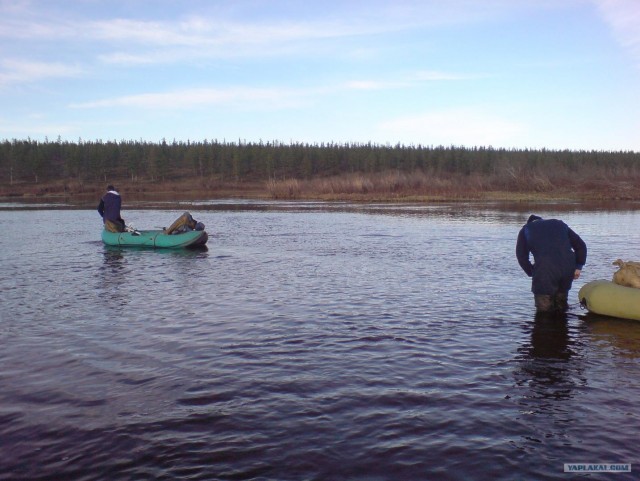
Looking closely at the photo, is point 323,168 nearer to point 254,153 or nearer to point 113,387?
point 254,153

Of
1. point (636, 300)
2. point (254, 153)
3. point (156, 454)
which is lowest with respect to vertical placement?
point (156, 454)

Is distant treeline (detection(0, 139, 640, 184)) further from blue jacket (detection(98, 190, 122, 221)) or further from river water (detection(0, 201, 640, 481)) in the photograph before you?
river water (detection(0, 201, 640, 481))

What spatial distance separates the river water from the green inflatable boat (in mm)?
5612

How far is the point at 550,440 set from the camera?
6008mm

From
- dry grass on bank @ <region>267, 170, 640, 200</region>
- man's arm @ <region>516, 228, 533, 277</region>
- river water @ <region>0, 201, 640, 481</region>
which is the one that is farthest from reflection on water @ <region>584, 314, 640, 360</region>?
dry grass on bank @ <region>267, 170, 640, 200</region>

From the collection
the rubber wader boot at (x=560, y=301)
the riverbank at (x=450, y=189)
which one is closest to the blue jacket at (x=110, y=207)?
the rubber wader boot at (x=560, y=301)

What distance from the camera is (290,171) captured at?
130 meters

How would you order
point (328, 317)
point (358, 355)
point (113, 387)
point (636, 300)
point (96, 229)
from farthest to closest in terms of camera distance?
1. point (96, 229)
2. point (328, 317)
3. point (636, 300)
4. point (358, 355)
5. point (113, 387)

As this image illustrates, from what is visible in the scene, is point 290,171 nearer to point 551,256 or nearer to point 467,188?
point 467,188

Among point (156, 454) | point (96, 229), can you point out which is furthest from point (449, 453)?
point (96, 229)

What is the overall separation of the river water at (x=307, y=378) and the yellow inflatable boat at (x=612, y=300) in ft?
0.73

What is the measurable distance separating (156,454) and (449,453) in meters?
3.04

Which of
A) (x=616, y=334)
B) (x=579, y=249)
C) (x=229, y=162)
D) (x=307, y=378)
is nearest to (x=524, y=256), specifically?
(x=579, y=249)

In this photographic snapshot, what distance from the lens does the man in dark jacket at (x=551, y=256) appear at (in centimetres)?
1038
